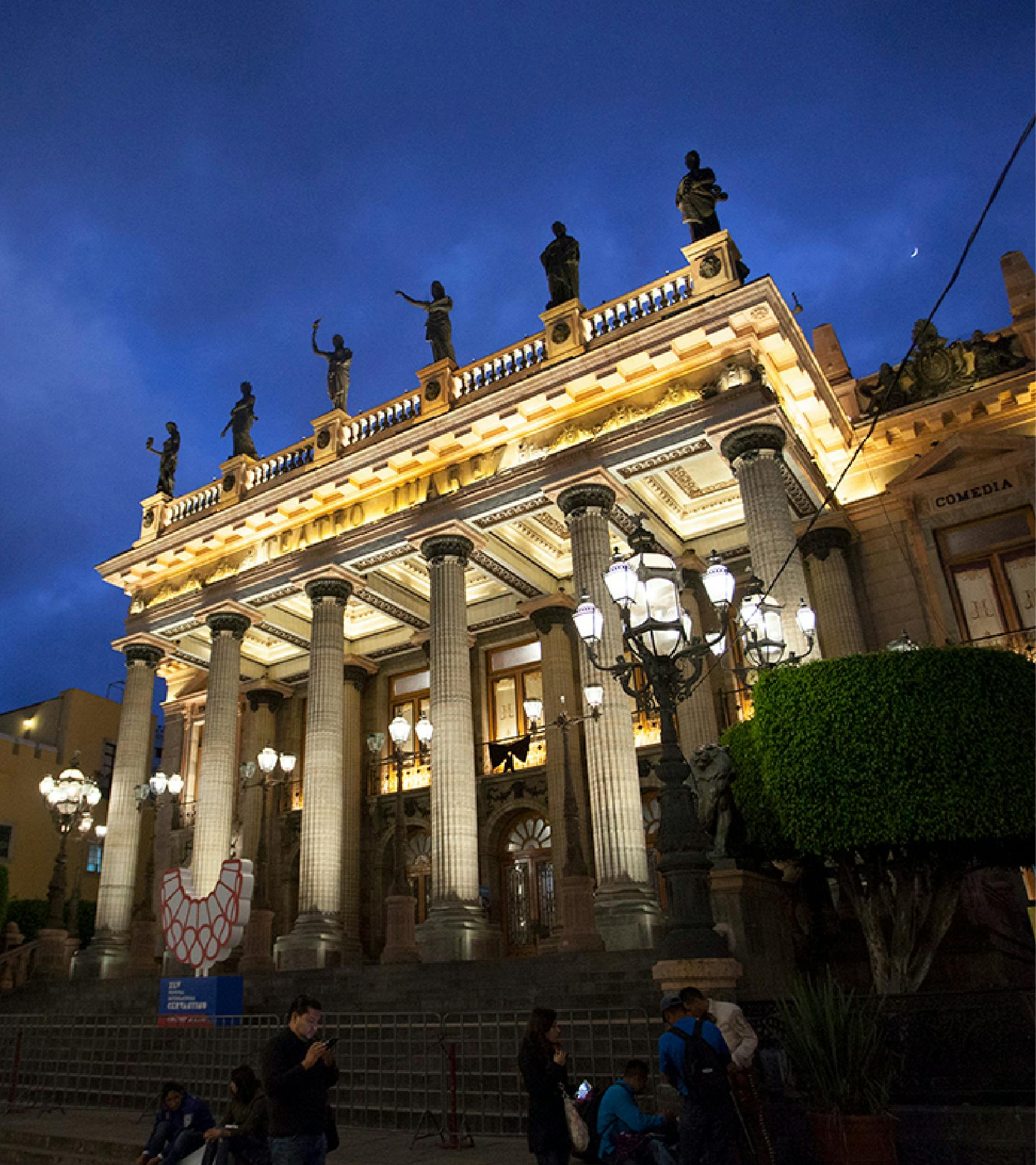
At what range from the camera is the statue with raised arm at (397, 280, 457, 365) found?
2111cm

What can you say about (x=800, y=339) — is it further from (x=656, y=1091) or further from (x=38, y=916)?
(x=38, y=916)

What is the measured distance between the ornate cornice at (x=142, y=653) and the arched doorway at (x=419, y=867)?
7926 millimetres

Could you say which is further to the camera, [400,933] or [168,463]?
[168,463]

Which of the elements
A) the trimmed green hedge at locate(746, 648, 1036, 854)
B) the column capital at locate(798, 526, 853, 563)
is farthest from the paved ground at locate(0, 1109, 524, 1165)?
the column capital at locate(798, 526, 853, 563)

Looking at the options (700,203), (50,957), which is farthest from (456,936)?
(700,203)

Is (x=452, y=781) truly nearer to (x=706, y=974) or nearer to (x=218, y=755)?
(x=218, y=755)

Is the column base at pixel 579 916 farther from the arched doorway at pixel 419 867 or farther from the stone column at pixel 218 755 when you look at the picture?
the arched doorway at pixel 419 867

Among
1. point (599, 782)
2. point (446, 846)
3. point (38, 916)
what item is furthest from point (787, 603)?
point (38, 916)

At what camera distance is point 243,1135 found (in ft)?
20.4

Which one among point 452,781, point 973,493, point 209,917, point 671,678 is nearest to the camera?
point 671,678

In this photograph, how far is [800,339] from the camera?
675 inches

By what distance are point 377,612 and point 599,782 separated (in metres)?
11.0

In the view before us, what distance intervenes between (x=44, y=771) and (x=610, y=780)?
84.0 ft

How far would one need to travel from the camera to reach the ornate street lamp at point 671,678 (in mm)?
7527
